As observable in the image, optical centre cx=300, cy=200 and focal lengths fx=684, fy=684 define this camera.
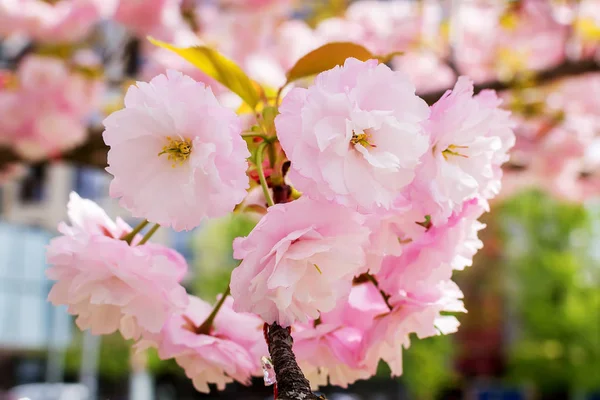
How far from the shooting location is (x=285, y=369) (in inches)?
12.8

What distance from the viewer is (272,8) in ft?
8.05

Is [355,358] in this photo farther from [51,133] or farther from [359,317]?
[51,133]

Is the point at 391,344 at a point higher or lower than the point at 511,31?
lower

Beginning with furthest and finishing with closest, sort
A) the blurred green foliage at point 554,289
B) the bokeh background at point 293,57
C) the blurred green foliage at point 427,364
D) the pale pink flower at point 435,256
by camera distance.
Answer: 1. the blurred green foliage at point 427,364
2. the blurred green foliage at point 554,289
3. the bokeh background at point 293,57
4. the pale pink flower at point 435,256

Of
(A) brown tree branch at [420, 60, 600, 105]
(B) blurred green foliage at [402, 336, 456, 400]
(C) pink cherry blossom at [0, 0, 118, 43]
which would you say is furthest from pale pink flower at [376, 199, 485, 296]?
(B) blurred green foliage at [402, 336, 456, 400]

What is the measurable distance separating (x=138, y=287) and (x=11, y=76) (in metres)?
1.85

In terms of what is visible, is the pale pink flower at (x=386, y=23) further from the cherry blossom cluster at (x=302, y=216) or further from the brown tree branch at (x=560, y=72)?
the cherry blossom cluster at (x=302, y=216)

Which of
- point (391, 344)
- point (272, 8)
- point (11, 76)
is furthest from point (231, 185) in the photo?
point (272, 8)

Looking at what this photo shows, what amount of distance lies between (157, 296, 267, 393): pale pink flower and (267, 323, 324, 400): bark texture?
0.08 meters

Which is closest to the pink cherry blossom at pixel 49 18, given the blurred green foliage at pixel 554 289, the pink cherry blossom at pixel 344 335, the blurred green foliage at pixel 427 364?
the pink cherry blossom at pixel 344 335

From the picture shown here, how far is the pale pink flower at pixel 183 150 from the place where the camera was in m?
0.35

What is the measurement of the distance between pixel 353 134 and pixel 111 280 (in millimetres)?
174

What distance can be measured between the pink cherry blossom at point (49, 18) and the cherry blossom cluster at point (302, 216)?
1659mm

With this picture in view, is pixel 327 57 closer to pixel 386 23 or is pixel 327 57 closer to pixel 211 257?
pixel 386 23
